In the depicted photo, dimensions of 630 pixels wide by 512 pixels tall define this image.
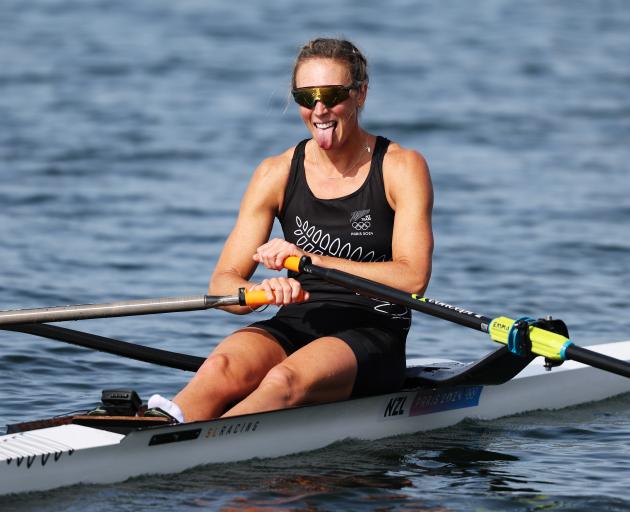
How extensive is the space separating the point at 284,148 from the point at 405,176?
445 inches

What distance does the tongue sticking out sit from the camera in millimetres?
6094

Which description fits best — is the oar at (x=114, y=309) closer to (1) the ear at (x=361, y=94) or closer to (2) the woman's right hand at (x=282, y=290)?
(2) the woman's right hand at (x=282, y=290)

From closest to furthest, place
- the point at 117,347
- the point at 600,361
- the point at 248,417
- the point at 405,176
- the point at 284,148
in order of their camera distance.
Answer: the point at 600,361 < the point at 248,417 < the point at 405,176 < the point at 117,347 < the point at 284,148

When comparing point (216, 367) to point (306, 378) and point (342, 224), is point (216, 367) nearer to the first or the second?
point (306, 378)

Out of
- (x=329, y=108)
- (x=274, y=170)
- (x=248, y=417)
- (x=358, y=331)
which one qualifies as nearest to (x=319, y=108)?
(x=329, y=108)

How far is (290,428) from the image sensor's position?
5961mm

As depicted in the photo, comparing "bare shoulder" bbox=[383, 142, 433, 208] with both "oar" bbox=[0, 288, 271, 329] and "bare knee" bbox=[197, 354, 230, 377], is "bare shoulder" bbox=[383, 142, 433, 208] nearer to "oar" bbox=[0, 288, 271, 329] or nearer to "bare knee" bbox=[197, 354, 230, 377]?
"oar" bbox=[0, 288, 271, 329]

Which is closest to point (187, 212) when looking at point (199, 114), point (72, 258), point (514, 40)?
point (72, 258)

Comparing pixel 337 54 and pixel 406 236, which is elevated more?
pixel 337 54

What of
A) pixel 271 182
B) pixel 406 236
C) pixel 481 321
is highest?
pixel 271 182

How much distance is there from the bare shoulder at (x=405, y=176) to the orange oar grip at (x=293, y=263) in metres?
0.59

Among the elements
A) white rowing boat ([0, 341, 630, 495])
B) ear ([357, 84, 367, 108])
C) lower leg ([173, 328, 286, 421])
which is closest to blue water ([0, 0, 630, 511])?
white rowing boat ([0, 341, 630, 495])

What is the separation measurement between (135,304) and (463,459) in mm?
1763

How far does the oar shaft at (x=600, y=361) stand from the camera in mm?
5535
